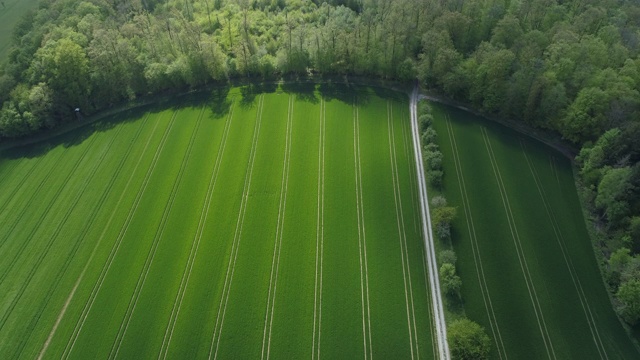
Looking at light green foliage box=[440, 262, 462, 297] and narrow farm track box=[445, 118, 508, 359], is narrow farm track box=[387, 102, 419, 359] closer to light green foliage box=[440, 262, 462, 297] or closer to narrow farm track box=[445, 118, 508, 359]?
light green foliage box=[440, 262, 462, 297]

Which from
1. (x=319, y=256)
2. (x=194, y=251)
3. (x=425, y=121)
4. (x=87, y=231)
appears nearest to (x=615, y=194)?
(x=425, y=121)

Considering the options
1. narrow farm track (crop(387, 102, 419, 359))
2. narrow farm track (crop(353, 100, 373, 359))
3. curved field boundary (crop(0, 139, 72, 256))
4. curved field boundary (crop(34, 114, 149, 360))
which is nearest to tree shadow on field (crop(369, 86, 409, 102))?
narrow farm track (crop(387, 102, 419, 359))

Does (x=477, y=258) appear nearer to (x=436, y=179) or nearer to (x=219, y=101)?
(x=436, y=179)

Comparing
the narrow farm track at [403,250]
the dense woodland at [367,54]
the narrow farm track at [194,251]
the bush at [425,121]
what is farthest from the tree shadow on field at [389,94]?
the narrow farm track at [194,251]

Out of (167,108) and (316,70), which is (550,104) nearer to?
(316,70)

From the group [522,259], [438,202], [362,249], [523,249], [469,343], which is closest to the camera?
[469,343]

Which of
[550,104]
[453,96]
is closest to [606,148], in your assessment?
[550,104]
